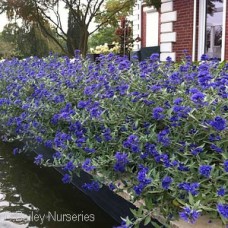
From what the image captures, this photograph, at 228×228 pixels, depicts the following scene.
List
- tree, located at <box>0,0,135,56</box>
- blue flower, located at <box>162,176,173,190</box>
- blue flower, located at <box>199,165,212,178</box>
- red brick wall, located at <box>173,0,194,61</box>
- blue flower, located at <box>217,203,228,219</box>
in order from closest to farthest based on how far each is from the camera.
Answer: blue flower, located at <box>217,203,228,219</box> < blue flower, located at <box>199,165,212,178</box> < blue flower, located at <box>162,176,173,190</box> < red brick wall, located at <box>173,0,194,61</box> < tree, located at <box>0,0,135,56</box>

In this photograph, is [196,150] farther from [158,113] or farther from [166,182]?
[158,113]

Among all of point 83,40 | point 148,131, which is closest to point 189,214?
point 148,131

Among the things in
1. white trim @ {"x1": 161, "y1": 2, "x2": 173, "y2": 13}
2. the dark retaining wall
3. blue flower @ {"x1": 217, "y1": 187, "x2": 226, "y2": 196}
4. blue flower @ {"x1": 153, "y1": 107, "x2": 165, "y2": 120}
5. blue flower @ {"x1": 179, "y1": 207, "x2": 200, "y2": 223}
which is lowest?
the dark retaining wall

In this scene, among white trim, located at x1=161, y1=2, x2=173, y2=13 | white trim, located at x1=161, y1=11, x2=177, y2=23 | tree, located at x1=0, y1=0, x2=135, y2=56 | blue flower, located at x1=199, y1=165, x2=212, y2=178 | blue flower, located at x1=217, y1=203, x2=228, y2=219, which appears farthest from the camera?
tree, located at x1=0, y1=0, x2=135, y2=56

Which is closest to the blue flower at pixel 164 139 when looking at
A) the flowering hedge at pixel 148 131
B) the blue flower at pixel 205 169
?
the flowering hedge at pixel 148 131

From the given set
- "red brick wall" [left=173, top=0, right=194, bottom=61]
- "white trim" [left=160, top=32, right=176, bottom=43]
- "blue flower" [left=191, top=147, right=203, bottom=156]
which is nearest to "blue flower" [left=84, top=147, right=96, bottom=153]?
"blue flower" [left=191, top=147, right=203, bottom=156]

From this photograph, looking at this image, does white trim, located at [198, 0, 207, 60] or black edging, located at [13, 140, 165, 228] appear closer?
black edging, located at [13, 140, 165, 228]

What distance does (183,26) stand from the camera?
28.9 feet

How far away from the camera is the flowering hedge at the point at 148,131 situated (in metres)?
2.26

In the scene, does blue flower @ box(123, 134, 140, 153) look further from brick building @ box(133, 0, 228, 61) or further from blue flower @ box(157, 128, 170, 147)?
brick building @ box(133, 0, 228, 61)

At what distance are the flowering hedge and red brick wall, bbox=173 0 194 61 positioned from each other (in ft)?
14.6

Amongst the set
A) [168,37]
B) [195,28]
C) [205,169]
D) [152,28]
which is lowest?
[205,169]

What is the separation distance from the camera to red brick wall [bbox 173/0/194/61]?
862 cm

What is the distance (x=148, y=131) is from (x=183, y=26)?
6.38 m
